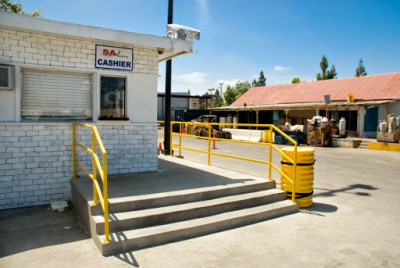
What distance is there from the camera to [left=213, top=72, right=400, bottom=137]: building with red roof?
21703mm

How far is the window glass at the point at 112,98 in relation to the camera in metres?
6.85

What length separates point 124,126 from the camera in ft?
23.1

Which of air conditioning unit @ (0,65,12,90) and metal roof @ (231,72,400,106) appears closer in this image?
air conditioning unit @ (0,65,12,90)

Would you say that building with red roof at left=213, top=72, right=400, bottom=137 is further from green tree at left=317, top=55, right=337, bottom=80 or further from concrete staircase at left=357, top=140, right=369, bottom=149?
green tree at left=317, top=55, right=337, bottom=80

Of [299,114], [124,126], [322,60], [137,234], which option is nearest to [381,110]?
[299,114]

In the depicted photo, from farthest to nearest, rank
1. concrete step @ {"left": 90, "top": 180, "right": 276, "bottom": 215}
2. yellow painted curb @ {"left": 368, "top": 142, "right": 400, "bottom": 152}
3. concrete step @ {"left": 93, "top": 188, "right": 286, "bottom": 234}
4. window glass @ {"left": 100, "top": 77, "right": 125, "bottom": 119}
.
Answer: yellow painted curb @ {"left": 368, "top": 142, "right": 400, "bottom": 152} < window glass @ {"left": 100, "top": 77, "right": 125, "bottom": 119} < concrete step @ {"left": 90, "top": 180, "right": 276, "bottom": 215} < concrete step @ {"left": 93, "top": 188, "right": 286, "bottom": 234}

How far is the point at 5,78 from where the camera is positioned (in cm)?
568

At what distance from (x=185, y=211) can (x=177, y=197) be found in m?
0.37

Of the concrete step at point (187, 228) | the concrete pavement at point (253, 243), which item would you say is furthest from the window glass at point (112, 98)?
the concrete step at point (187, 228)

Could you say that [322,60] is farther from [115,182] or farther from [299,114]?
[115,182]

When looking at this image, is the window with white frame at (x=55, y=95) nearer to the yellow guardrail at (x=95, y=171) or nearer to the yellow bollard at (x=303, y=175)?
the yellow guardrail at (x=95, y=171)

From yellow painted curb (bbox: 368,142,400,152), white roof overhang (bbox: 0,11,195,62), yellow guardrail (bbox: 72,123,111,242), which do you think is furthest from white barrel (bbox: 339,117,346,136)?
yellow guardrail (bbox: 72,123,111,242)

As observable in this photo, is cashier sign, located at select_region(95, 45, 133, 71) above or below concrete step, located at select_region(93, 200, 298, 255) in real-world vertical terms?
above

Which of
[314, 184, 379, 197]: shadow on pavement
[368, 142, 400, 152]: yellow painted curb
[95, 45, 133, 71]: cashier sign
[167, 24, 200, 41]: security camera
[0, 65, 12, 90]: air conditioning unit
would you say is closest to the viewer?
[0, 65, 12, 90]: air conditioning unit
